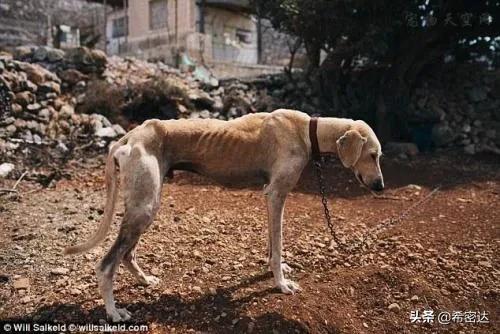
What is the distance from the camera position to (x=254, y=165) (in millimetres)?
3881

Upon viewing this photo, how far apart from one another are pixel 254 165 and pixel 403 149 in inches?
305

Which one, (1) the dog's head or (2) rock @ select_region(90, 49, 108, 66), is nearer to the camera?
(1) the dog's head

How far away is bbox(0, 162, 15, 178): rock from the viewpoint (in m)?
7.54

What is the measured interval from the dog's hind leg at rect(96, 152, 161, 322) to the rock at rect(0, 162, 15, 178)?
517cm

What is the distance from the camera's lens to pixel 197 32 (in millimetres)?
20812

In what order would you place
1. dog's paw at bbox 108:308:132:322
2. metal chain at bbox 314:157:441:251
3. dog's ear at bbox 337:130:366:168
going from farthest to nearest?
1. metal chain at bbox 314:157:441:251
2. dog's ear at bbox 337:130:366:168
3. dog's paw at bbox 108:308:132:322

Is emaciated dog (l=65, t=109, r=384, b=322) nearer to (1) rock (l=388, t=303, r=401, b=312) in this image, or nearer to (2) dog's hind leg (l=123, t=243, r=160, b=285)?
(2) dog's hind leg (l=123, t=243, r=160, b=285)

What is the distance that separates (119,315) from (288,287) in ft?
4.73

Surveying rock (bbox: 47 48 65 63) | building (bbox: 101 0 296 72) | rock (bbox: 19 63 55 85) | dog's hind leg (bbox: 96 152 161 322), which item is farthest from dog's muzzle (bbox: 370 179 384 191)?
building (bbox: 101 0 296 72)

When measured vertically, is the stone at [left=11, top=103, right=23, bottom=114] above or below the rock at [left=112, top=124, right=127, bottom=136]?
above

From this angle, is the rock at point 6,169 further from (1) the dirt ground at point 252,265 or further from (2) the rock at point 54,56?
(2) the rock at point 54,56

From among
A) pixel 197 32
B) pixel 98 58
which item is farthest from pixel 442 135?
pixel 197 32

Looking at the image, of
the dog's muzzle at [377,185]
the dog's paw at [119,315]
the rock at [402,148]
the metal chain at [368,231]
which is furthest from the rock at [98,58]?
the dog's muzzle at [377,185]

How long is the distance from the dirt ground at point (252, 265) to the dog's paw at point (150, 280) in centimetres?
6
